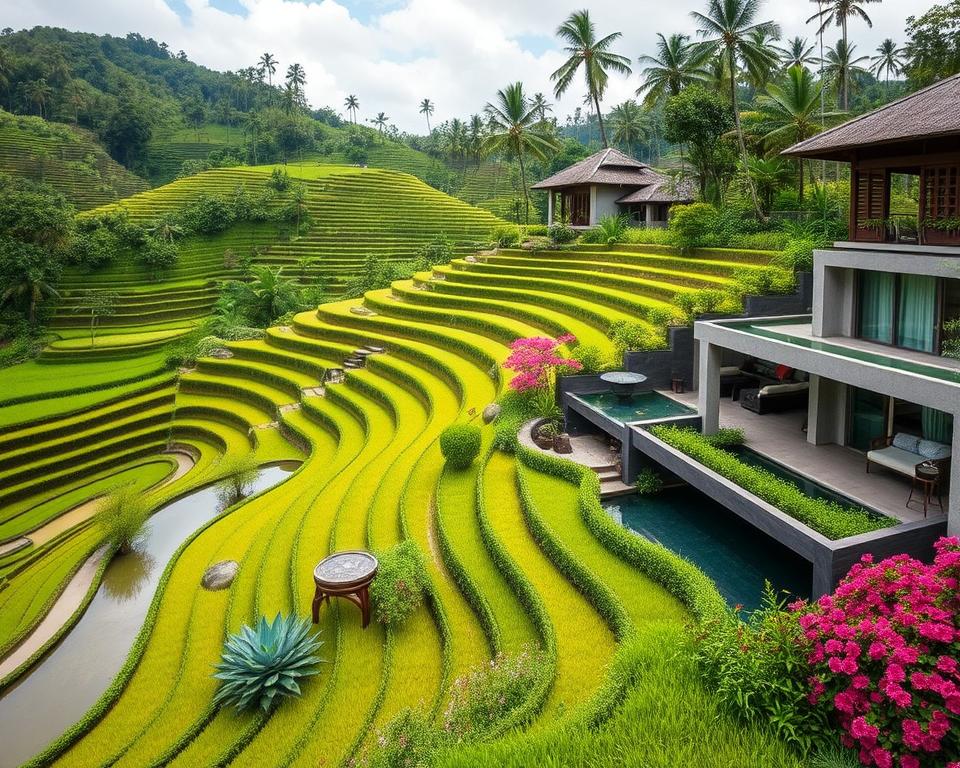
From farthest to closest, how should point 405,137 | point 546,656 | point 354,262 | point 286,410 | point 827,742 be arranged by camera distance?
point 405,137, point 354,262, point 286,410, point 546,656, point 827,742

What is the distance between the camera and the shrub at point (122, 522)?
1373 centimetres

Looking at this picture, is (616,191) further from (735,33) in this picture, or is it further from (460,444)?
(460,444)

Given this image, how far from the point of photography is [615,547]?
9117mm

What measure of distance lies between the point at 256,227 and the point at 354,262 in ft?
33.5

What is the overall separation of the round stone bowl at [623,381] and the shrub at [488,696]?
291 inches

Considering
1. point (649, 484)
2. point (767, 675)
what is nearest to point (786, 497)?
point (649, 484)

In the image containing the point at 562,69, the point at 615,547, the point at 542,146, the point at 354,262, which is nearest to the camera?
the point at 615,547

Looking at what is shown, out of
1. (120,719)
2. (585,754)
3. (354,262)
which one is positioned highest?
(354,262)

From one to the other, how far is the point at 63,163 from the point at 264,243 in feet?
80.3

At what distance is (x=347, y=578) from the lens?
337 inches

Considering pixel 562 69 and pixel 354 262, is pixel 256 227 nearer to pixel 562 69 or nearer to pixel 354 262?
pixel 354 262

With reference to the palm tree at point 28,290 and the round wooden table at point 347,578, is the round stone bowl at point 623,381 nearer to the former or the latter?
the round wooden table at point 347,578

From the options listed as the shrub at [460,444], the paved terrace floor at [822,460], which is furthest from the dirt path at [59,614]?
the paved terrace floor at [822,460]

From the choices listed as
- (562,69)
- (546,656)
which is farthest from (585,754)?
(562,69)
